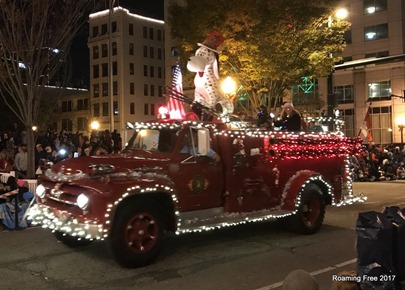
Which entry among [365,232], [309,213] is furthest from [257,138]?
[365,232]

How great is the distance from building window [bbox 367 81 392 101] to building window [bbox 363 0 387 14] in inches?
285

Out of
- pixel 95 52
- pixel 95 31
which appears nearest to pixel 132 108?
pixel 95 52

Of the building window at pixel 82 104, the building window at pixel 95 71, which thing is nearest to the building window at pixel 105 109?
the building window at pixel 82 104

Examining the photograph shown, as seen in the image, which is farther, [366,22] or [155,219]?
[366,22]

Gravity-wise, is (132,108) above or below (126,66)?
below

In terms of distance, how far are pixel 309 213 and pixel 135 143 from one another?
367 centimetres

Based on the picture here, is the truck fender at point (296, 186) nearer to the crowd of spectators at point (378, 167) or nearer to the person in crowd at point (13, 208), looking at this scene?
the person in crowd at point (13, 208)

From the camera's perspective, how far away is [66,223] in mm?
6840

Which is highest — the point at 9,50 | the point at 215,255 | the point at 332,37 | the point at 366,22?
the point at 366,22

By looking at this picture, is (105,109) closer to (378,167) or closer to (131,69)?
(131,69)

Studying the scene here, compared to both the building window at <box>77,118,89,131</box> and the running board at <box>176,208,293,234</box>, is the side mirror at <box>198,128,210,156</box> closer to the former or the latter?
the running board at <box>176,208,293,234</box>

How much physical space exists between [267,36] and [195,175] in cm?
1059

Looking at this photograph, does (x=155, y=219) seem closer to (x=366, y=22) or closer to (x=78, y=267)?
(x=78, y=267)

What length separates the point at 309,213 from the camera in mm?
9523
